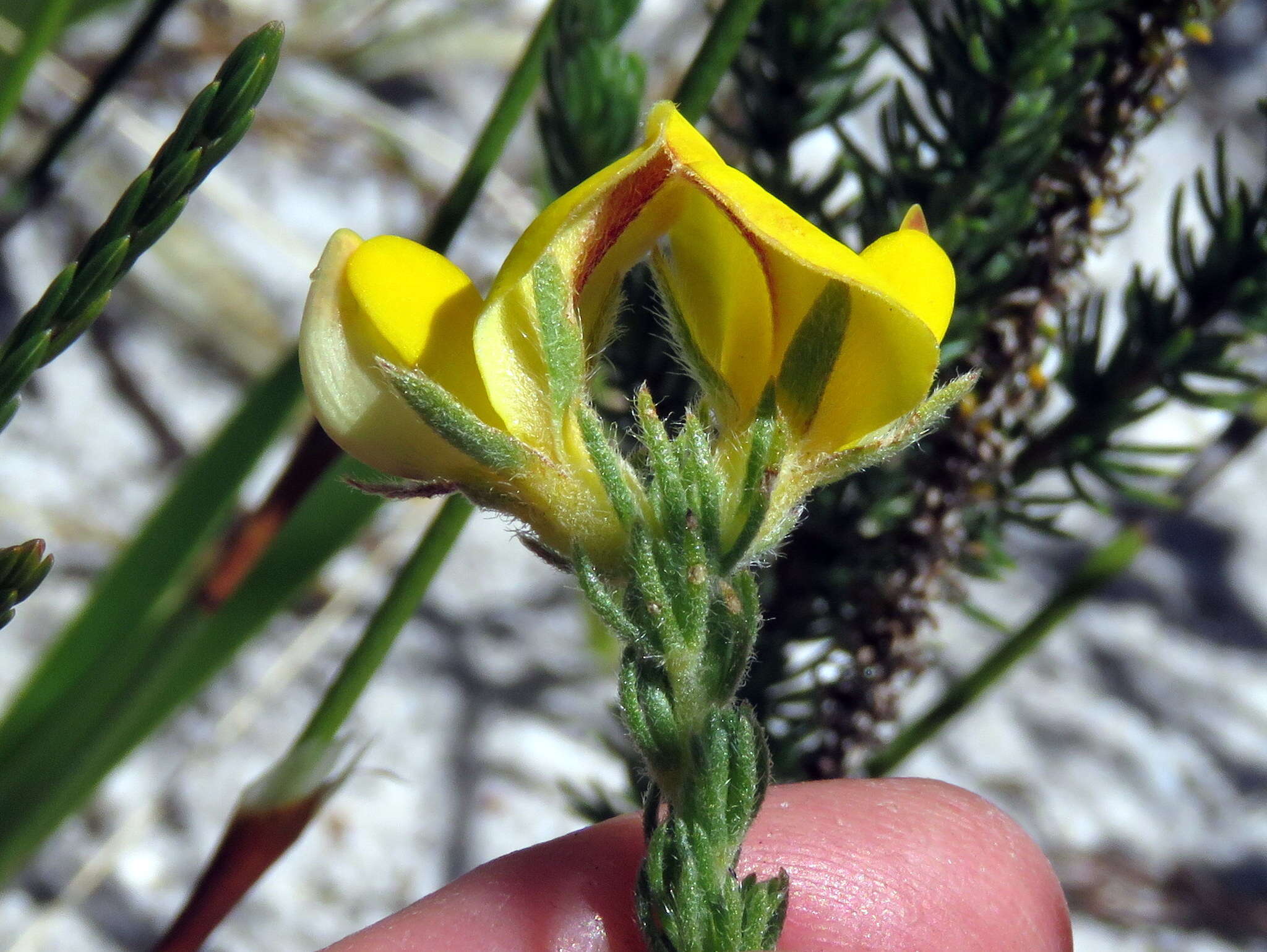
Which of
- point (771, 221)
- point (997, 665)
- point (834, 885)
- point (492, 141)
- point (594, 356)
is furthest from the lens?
point (997, 665)

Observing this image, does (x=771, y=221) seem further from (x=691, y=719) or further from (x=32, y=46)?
(x=32, y=46)

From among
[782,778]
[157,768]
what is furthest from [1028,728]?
[157,768]

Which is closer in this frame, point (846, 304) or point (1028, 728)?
point (846, 304)

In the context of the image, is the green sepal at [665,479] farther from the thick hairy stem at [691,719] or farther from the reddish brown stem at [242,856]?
the reddish brown stem at [242,856]

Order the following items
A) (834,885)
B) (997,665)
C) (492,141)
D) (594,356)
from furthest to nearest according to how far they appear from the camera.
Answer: (997,665), (834,885), (492,141), (594,356)

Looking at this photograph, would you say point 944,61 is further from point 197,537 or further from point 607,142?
point 197,537

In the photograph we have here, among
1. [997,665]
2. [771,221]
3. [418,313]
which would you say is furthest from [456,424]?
[997,665]

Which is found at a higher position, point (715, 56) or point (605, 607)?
point (715, 56)
